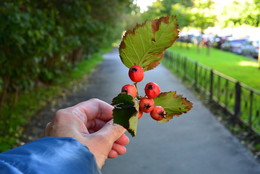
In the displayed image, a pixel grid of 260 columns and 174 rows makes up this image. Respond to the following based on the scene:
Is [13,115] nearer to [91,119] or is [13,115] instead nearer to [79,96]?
[79,96]

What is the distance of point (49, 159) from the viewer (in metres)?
0.87

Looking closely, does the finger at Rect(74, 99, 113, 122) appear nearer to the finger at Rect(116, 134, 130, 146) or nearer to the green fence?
the finger at Rect(116, 134, 130, 146)

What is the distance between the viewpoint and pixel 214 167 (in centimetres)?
602

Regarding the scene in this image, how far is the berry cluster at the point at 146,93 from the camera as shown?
37.0 inches

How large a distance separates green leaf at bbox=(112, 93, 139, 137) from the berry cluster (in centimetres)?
2

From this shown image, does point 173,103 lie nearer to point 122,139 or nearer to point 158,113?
point 158,113

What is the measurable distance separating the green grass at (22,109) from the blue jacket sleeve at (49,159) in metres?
5.67

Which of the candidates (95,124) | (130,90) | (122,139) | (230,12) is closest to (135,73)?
(130,90)

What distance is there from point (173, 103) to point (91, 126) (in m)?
0.56

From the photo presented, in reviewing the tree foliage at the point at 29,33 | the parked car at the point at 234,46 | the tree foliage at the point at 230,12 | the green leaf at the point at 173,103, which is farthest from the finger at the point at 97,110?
the parked car at the point at 234,46

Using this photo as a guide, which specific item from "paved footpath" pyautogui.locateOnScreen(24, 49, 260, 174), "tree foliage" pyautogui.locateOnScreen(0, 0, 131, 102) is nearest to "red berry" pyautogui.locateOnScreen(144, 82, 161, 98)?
"paved footpath" pyautogui.locateOnScreen(24, 49, 260, 174)

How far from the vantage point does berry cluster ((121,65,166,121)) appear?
3.08 ft

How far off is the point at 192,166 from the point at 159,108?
5.30 meters

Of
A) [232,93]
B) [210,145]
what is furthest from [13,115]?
[232,93]
